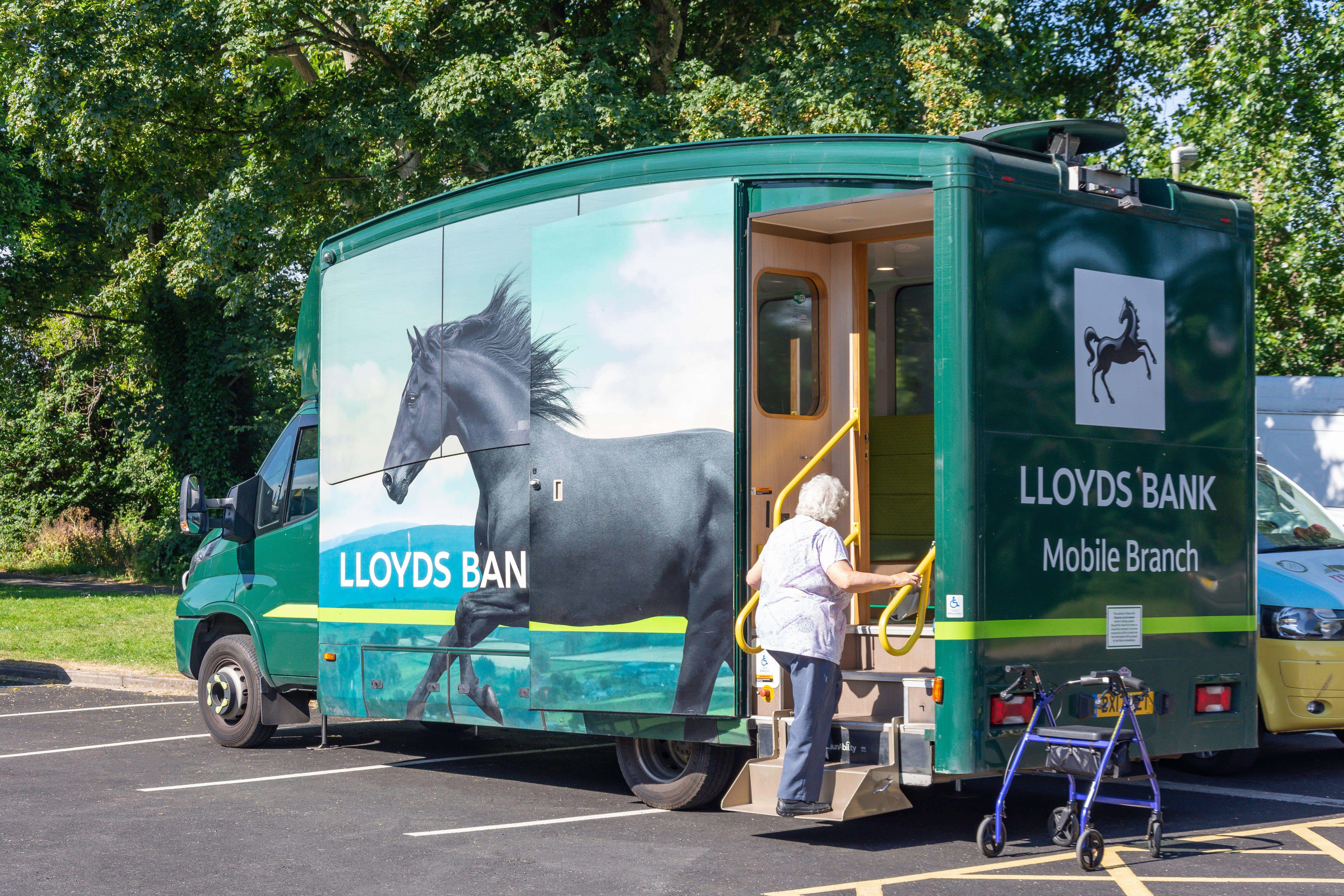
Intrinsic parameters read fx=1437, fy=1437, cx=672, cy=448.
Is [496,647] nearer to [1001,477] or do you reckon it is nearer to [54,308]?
[1001,477]

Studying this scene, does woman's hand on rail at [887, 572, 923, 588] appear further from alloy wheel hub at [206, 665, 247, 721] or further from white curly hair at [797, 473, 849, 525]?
alloy wheel hub at [206, 665, 247, 721]

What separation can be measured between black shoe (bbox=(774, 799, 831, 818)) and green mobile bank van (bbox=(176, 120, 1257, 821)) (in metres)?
0.09

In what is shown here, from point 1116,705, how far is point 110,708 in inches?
362

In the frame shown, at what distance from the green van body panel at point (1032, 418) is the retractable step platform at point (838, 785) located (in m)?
0.22

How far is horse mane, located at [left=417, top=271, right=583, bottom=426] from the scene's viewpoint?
24.9 feet

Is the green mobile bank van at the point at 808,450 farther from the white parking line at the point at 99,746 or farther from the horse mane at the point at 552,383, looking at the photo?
the white parking line at the point at 99,746

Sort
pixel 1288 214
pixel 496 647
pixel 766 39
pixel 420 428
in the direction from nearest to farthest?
pixel 496 647 → pixel 420 428 → pixel 1288 214 → pixel 766 39

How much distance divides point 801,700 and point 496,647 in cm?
209

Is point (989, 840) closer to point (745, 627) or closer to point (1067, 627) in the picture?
point (1067, 627)

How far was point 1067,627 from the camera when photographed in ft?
22.0

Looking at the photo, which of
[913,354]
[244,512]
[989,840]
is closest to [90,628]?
[244,512]

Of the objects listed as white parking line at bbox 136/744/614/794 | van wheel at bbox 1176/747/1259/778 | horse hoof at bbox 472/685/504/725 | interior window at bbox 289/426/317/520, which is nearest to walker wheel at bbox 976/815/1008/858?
horse hoof at bbox 472/685/504/725

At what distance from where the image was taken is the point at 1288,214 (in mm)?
16188

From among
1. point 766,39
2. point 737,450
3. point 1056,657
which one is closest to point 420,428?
point 737,450
